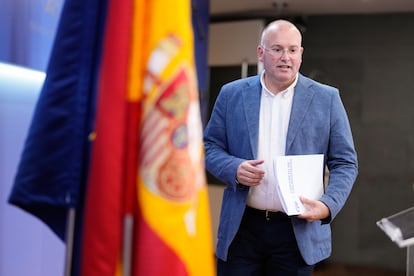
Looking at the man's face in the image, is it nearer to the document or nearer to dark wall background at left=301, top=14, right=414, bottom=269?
the document

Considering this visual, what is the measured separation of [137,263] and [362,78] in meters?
3.96

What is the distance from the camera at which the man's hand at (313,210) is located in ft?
4.94

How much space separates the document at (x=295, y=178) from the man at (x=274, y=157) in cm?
8

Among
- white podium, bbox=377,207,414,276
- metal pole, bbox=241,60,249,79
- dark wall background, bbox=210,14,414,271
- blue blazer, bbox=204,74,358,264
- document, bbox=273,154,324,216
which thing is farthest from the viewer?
metal pole, bbox=241,60,249,79

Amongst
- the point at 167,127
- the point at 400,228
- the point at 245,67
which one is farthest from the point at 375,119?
the point at 167,127

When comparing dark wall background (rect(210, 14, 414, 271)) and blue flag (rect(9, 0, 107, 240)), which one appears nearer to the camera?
blue flag (rect(9, 0, 107, 240))

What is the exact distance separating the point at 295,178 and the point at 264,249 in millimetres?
320

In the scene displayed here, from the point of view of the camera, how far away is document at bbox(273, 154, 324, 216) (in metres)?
1.48

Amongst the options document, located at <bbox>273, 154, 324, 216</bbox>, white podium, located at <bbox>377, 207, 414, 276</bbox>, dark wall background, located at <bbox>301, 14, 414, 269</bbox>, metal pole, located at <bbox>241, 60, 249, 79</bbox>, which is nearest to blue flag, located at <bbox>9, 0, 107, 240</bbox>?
document, located at <bbox>273, 154, 324, 216</bbox>

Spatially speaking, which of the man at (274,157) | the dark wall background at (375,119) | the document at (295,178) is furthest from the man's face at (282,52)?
the dark wall background at (375,119)

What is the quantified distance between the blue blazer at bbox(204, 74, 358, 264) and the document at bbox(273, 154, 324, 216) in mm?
79

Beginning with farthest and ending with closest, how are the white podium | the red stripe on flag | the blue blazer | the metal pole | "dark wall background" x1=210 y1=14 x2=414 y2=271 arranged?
the metal pole → "dark wall background" x1=210 y1=14 x2=414 y2=271 → the blue blazer → the white podium → the red stripe on flag

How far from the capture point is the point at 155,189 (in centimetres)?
89

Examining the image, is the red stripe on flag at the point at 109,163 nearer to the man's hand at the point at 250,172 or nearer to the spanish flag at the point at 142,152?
the spanish flag at the point at 142,152
